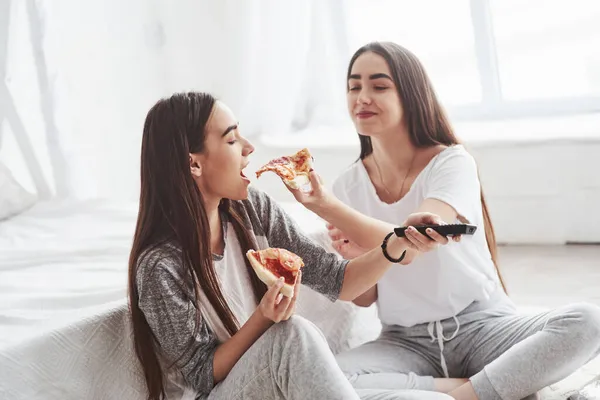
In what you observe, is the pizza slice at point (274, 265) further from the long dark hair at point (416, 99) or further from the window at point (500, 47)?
the window at point (500, 47)

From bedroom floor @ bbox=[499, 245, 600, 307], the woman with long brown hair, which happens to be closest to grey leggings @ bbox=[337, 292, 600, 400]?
the woman with long brown hair

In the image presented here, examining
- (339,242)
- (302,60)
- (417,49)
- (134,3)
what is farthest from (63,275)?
(417,49)

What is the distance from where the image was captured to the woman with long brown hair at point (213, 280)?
157 cm

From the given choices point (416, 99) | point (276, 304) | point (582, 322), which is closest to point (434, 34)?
point (416, 99)

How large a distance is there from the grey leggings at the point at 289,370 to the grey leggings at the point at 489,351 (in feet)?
1.26

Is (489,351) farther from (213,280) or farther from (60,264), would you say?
(60,264)

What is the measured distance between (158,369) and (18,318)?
12.0 inches

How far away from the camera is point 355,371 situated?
1.95m

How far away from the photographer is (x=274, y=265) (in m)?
1.66

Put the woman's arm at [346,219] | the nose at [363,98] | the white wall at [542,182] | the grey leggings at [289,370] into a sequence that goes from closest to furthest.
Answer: the grey leggings at [289,370], the woman's arm at [346,219], the nose at [363,98], the white wall at [542,182]

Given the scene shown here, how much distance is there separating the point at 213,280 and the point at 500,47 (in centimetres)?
276

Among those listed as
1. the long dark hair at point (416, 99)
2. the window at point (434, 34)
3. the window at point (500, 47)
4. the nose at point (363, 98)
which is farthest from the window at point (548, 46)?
the nose at point (363, 98)

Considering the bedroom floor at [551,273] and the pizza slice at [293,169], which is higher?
the pizza slice at [293,169]

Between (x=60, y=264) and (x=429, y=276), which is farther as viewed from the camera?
(x=60, y=264)
